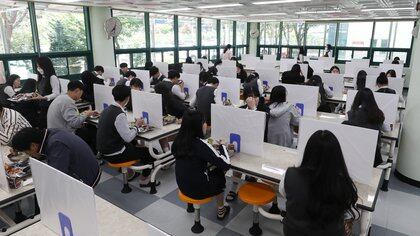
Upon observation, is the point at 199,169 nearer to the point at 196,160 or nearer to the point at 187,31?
the point at 196,160

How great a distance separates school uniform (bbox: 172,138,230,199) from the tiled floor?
19.8 inches

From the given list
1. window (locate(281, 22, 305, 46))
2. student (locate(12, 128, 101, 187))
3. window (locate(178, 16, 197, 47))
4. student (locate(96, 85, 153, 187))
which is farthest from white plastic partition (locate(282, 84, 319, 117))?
window (locate(281, 22, 305, 46))

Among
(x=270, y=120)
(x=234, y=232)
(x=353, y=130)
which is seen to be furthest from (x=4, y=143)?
(x=353, y=130)

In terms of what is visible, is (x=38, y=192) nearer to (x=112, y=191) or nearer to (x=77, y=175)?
(x=77, y=175)

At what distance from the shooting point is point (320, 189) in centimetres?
154

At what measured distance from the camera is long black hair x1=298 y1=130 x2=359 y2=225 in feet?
4.99

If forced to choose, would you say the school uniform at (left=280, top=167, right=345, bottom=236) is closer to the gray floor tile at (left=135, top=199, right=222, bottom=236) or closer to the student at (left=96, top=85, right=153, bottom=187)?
the gray floor tile at (left=135, top=199, right=222, bottom=236)

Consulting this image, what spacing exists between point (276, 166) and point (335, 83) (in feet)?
12.6

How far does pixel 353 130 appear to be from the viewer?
2.24 meters

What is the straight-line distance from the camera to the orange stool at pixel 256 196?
2504mm

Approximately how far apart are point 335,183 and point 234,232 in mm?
1512

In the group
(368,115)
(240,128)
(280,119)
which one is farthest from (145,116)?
(368,115)

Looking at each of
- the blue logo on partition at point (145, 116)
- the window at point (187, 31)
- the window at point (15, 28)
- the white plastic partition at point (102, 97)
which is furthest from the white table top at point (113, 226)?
the window at point (187, 31)

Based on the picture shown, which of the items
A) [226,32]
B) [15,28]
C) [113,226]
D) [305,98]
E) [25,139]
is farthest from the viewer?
[226,32]
